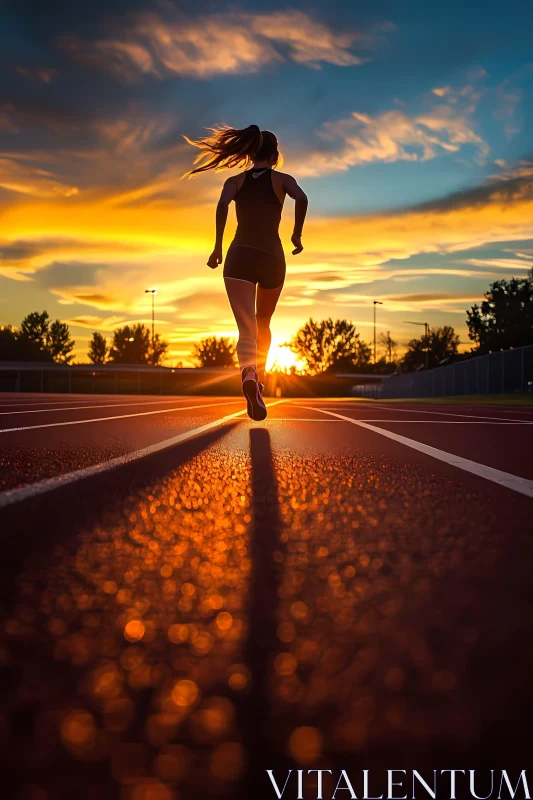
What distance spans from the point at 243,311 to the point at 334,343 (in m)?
145

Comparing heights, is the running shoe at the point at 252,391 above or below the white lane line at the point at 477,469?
above

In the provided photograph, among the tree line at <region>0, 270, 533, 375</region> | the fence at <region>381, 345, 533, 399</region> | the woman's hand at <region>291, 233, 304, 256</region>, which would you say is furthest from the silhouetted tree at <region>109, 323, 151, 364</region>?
the woman's hand at <region>291, 233, 304, 256</region>

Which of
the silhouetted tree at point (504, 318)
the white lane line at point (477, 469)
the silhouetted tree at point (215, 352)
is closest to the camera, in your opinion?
the white lane line at point (477, 469)

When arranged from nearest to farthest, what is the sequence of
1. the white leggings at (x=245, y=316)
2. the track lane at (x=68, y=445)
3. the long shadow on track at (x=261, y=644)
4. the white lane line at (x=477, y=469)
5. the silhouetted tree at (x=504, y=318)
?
the long shadow on track at (x=261, y=644) < the white lane line at (x=477, y=469) < the track lane at (x=68, y=445) < the white leggings at (x=245, y=316) < the silhouetted tree at (x=504, y=318)

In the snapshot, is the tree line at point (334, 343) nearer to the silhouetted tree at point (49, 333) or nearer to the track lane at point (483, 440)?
the silhouetted tree at point (49, 333)

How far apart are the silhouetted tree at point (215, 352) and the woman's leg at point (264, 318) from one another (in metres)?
164

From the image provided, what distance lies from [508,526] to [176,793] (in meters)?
2.05

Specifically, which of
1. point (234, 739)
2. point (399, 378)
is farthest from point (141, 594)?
point (399, 378)

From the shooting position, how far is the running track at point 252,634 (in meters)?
1.13

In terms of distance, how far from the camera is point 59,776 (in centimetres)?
106

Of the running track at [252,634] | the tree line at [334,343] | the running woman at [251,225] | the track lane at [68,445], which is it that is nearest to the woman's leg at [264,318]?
the running woman at [251,225]

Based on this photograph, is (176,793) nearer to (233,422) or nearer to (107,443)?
(107,443)

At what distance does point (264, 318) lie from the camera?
8758 mm

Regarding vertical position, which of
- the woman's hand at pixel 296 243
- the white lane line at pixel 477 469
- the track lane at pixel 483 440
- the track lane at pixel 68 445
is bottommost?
the track lane at pixel 483 440
